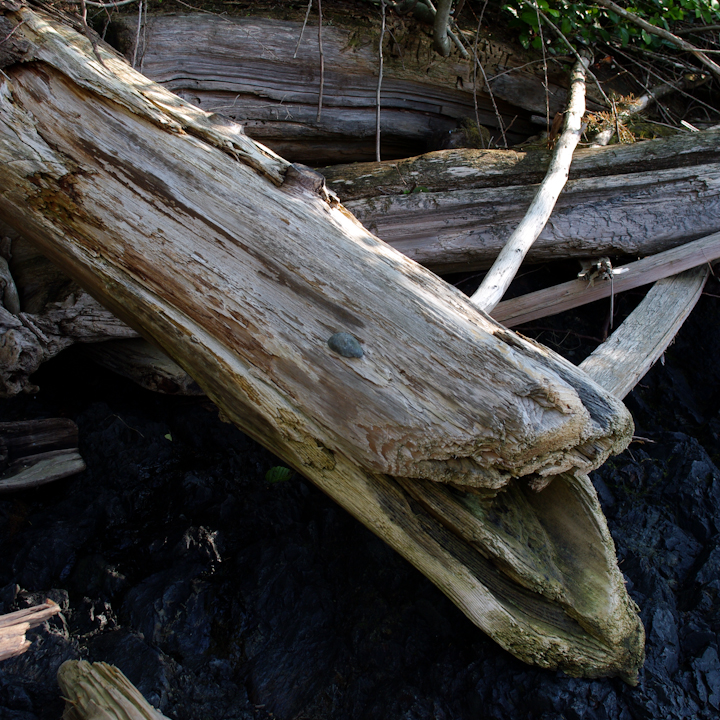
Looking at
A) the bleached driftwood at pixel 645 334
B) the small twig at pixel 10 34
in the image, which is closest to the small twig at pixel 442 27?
the bleached driftwood at pixel 645 334

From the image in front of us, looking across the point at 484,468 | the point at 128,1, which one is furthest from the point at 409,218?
the point at 128,1

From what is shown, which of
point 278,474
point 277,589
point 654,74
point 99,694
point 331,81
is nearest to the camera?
point 99,694

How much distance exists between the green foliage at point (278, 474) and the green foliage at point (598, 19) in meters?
3.62

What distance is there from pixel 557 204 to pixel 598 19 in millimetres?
2003

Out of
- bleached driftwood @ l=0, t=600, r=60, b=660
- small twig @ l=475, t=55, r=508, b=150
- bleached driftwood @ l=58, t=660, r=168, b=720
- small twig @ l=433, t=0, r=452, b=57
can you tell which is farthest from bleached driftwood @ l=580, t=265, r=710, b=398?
bleached driftwood @ l=0, t=600, r=60, b=660

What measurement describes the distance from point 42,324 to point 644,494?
10.9 ft

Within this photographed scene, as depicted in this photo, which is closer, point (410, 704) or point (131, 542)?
point (410, 704)

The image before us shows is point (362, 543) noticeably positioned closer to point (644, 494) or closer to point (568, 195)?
point (644, 494)

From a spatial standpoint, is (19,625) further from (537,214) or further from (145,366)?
(537,214)

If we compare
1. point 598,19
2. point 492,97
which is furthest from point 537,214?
point 598,19

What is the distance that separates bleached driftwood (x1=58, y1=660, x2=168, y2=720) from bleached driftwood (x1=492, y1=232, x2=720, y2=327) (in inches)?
101

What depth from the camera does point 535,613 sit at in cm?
204

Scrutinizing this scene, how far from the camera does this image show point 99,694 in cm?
188

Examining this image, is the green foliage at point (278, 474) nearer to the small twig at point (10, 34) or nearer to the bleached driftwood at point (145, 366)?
the bleached driftwood at point (145, 366)
